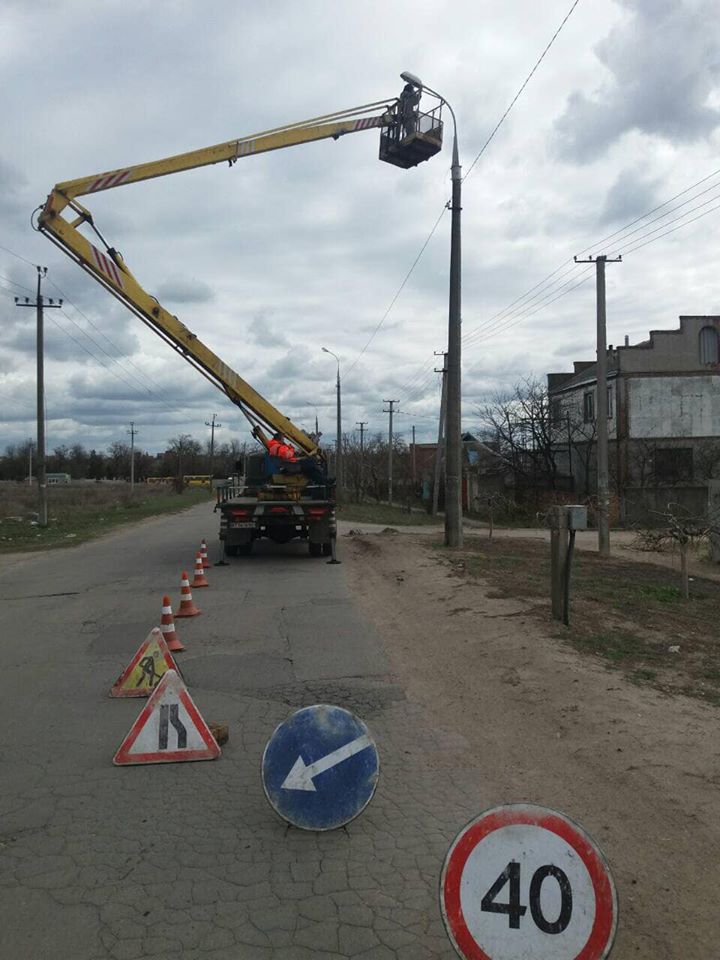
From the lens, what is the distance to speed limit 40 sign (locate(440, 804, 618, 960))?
8.24 feet

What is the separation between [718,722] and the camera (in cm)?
556

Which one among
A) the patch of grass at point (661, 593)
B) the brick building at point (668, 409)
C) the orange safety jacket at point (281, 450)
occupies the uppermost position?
the brick building at point (668, 409)

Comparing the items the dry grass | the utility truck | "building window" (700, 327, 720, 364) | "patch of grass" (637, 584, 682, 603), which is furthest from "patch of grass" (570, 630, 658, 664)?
"building window" (700, 327, 720, 364)

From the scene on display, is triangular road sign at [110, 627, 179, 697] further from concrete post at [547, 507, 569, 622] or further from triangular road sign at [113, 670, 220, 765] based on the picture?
concrete post at [547, 507, 569, 622]

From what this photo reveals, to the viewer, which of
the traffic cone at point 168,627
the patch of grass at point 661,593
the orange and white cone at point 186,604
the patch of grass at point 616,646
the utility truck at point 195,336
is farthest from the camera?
the utility truck at point 195,336

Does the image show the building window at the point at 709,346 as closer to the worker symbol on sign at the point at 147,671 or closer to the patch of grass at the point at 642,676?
the patch of grass at the point at 642,676

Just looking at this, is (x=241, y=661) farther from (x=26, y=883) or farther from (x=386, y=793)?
(x=26, y=883)

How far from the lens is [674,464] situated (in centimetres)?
3847

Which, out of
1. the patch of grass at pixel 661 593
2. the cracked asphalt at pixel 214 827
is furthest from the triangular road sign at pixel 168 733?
the patch of grass at pixel 661 593

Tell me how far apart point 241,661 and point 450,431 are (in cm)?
1215

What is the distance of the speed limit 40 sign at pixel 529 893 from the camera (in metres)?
2.51

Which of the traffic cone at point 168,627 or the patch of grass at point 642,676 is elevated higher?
the traffic cone at point 168,627

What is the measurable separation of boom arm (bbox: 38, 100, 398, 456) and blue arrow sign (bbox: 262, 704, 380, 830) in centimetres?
1504

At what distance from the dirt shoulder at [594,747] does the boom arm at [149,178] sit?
10249 mm
